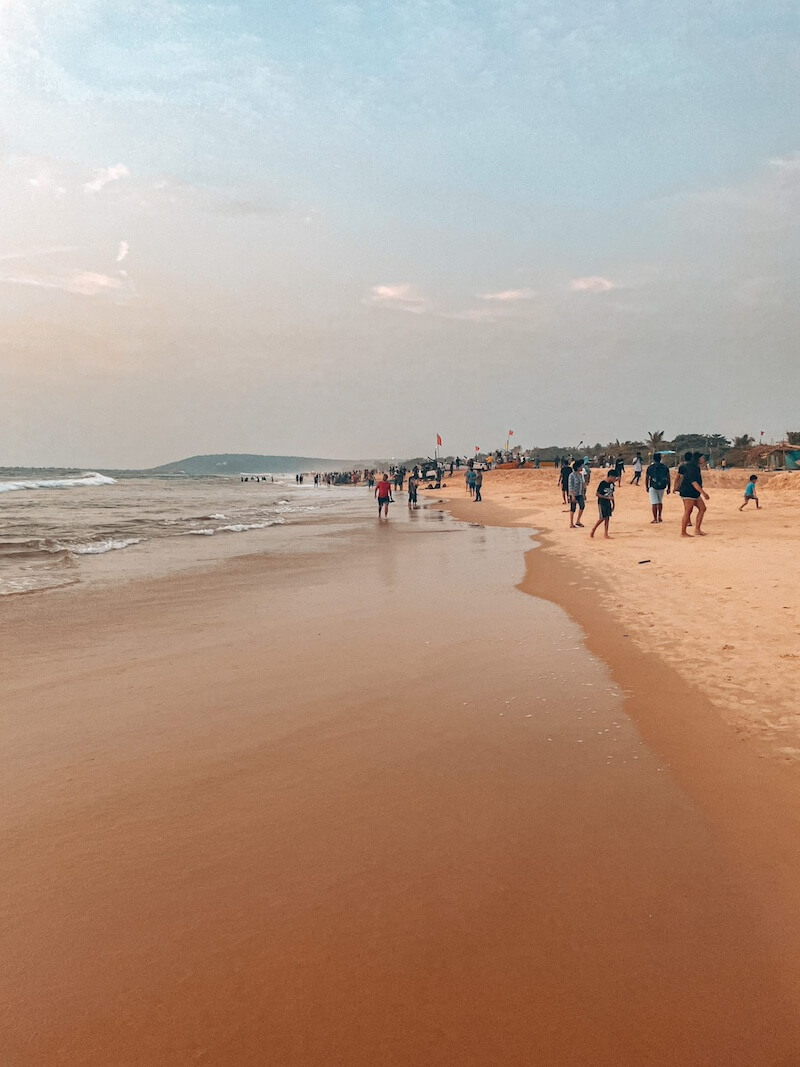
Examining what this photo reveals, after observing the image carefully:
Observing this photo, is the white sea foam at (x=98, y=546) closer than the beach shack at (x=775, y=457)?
Yes

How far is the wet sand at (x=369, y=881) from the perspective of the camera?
2.04 m

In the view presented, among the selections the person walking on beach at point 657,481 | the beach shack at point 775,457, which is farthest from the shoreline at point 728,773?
the beach shack at point 775,457

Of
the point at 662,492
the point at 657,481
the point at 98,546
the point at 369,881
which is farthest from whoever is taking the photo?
the point at 662,492

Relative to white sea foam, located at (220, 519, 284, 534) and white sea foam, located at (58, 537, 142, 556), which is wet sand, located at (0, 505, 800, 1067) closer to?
white sea foam, located at (58, 537, 142, 556)

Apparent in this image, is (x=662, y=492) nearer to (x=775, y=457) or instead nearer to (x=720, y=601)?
(x=720, y=601)

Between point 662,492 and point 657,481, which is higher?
point 657,481

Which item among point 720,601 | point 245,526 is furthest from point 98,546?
point 720,601

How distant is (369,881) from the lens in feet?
9.05

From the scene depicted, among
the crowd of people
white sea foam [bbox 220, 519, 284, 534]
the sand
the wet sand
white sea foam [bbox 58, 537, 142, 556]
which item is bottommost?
white sea foam [bbox 220, 519, 284, 534]

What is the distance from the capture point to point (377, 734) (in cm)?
438

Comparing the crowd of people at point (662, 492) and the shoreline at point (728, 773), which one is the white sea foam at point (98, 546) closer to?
the crowd of people at point (662, 492)

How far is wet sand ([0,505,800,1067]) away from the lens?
204cm

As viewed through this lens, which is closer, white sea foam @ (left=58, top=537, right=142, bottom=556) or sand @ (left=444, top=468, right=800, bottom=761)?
sand @ (left=444, top=468, right=800, bottom=761)

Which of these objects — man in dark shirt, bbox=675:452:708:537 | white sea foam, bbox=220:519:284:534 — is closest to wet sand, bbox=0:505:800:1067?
man in dark shirt, bbox=675:452:708:537
